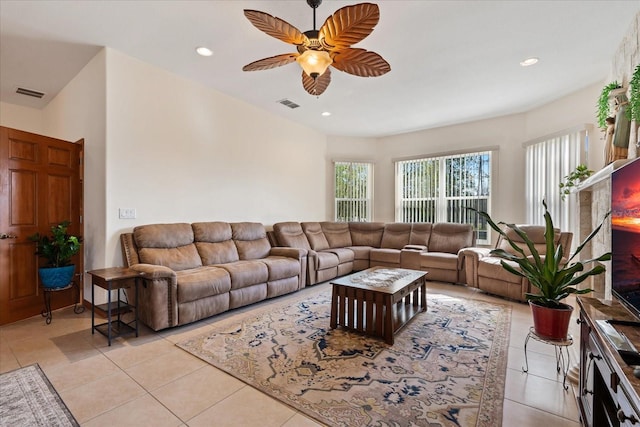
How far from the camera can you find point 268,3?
91.7 inches

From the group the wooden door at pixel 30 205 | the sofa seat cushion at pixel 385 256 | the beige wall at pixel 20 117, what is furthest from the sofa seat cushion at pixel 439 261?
the beige wall at pixel 20 117

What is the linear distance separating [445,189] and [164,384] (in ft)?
18.1

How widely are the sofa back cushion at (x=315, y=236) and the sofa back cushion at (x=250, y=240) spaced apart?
105cm

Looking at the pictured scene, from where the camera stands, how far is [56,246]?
310 cm

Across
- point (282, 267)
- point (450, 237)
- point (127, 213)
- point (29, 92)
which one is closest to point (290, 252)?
point (282, 267)

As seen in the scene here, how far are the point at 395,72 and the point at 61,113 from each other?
4.71 meters

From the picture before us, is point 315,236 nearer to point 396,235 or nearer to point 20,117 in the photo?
point 396,235

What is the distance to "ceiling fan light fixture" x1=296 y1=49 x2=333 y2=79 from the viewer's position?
7.23 feet

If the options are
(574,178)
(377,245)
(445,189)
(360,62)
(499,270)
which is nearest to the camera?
(360,62)

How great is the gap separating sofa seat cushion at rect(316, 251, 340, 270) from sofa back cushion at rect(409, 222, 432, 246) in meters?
1.67

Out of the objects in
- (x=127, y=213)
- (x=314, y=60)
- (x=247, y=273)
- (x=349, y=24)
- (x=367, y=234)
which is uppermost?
(x=349, y=24)

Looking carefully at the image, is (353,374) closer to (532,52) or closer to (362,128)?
(532,52)

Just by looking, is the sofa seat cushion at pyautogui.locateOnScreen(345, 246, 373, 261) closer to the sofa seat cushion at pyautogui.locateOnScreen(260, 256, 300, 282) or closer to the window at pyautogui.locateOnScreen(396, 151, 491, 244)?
the window at pyautogui.locateOnScreen(396, 151, 491, 244)

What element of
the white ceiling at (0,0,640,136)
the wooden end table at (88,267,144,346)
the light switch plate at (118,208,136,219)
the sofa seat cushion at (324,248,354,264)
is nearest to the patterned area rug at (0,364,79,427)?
the wooden end table at (88,267,144,346)
